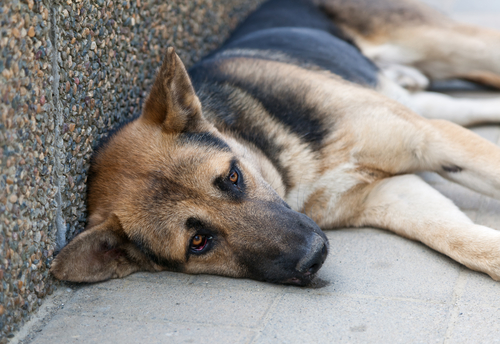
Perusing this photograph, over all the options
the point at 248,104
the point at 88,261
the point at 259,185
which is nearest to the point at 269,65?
the point at 248,104

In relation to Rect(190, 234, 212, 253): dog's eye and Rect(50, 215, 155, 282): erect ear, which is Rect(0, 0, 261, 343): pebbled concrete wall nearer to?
Rect(50, 215, 155, 282): erect ear

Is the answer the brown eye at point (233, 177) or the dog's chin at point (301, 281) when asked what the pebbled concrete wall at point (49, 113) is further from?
the dog's chin at point (301, 281)

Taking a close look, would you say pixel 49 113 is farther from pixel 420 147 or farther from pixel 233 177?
pixel 420 147

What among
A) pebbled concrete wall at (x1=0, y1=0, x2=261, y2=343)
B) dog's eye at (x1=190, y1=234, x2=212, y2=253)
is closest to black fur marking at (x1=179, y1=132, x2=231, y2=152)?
dog's eye at (x1=190, y1=234, x2=212, y2=253)

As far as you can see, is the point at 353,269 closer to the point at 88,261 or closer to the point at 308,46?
the point at 88,261

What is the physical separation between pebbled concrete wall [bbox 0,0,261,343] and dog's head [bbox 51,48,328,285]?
18cm

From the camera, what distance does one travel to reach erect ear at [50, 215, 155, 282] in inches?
114

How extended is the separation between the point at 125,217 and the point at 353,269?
4.51ft

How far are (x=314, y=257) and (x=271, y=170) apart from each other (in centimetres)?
91

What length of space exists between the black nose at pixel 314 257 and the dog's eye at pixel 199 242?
1.82 feet

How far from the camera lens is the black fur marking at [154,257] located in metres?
3.00

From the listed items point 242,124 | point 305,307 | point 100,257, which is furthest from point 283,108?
point 100,257

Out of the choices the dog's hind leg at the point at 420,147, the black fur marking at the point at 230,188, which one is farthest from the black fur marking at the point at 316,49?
the black fur marking at the point at 230,188

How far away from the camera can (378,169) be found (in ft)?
12.1
